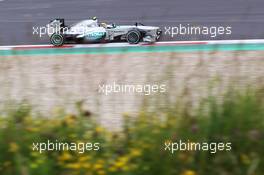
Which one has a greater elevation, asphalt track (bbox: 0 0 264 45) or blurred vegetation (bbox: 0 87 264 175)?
asphalt track (bbox: 0 0 264 45)

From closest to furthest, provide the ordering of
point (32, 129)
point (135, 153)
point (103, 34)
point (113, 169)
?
point (113, 169) < point (135, 153) < point (32, 129) < point (103, 34)

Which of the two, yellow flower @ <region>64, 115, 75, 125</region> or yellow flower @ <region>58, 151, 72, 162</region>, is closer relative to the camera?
yellow flower @ <region>58, 151, 72, 162</region>

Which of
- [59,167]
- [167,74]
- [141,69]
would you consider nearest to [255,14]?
[141,69]

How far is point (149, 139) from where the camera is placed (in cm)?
322

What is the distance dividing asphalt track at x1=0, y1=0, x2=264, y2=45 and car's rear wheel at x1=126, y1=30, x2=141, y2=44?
1.80m

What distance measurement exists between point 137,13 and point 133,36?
16.6ft

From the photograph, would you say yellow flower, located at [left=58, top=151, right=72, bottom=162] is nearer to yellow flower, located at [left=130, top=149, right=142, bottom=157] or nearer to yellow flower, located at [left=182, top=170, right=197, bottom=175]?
yellow flower, located at [left=130, top=149, right=142, bottom=157]
